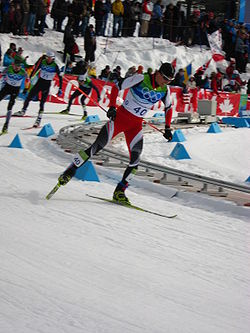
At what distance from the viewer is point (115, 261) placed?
5129 millimetres

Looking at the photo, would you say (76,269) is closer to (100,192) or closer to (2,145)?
(100,192)

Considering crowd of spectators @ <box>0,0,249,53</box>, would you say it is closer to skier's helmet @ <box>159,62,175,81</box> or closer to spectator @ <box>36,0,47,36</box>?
spectator @ <box>36,0,47,36</box>

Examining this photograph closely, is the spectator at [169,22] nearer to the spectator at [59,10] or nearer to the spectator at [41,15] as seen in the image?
the spectator at [59,10]

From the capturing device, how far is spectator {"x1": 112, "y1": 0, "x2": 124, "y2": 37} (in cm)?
2474

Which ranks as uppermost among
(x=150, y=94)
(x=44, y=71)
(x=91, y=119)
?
(x=150, y=94)

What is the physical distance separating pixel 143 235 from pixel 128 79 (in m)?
2.29

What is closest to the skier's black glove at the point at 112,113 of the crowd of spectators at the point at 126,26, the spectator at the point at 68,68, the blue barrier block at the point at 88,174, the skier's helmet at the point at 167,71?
the skier's helmet at the point at 167,71

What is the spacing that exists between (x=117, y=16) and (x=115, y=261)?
2138 cm

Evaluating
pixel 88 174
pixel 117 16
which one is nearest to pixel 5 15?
pixel 117 16

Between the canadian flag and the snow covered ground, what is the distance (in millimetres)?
20898

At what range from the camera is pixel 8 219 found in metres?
6.18

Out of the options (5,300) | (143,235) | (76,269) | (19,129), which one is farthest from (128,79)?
(19,129)

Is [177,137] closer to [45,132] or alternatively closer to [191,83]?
[45,132]

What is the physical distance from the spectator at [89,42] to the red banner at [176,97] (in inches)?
92.9
